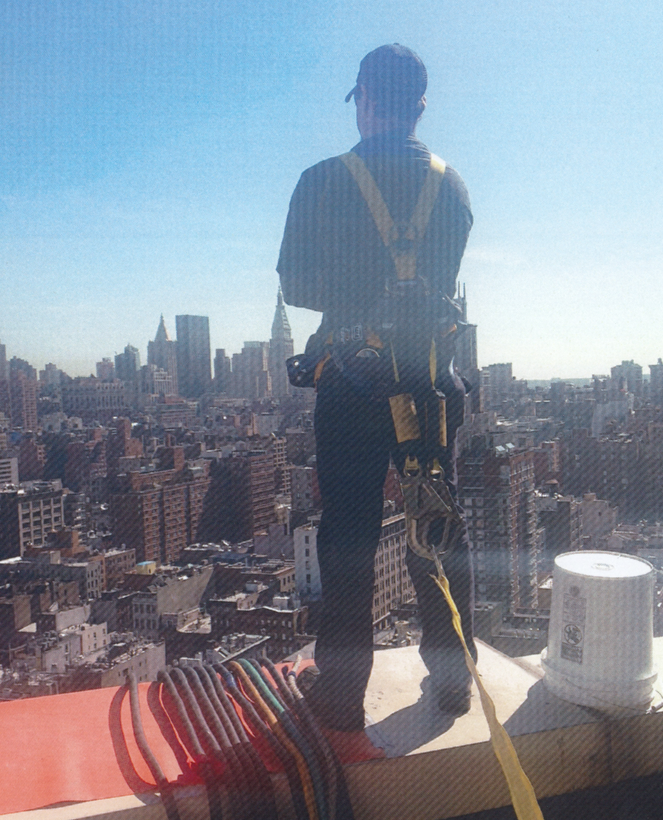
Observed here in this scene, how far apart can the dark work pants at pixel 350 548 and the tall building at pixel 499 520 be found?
374 inches

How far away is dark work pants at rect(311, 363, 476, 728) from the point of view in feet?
3.03

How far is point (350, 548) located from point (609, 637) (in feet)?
1.06

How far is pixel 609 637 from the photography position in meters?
0.94

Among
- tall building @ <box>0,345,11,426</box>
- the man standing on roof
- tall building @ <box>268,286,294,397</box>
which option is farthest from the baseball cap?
tall building @ <box>0,345,11,426</box>

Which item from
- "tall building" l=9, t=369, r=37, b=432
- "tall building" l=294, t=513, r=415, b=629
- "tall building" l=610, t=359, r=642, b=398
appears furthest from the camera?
"tall building" l=9, t=369, r=37, b=432

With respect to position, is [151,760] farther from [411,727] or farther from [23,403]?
[23,403]

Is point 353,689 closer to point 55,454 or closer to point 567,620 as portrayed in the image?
point 567,620

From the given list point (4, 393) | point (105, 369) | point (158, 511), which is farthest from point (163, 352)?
point (158, 511)

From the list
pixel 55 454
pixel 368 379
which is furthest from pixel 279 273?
pixel 55 454

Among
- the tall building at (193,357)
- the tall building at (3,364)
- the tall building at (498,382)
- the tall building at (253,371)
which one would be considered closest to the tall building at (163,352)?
the tall building at (193,357)

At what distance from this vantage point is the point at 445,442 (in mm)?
928

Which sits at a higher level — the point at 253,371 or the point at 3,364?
the point at 3,364

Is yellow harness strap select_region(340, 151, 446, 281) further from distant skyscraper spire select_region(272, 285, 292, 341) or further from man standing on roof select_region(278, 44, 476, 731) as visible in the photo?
distant skyscraper spire select_region(272, 285, 292, 341)

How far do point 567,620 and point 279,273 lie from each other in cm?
56
